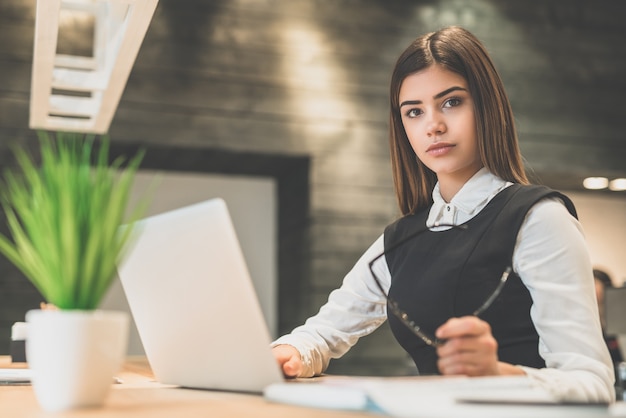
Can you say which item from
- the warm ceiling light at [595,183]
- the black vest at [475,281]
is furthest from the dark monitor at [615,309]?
the black vest at [475,281]

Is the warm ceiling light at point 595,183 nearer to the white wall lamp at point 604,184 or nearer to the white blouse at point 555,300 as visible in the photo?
the white wall lamp at point 604,184

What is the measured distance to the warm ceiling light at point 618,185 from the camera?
558 cm

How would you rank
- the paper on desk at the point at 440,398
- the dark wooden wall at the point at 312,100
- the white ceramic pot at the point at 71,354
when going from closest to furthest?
1. the paper on desk at the point at 440,398
2. the white ceramic pot at the point at 71,354
3. the dark wooden wall at the point at 312,100

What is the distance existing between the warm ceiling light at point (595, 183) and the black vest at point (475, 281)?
433 centimetres

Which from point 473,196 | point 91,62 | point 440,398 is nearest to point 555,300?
point 473,196

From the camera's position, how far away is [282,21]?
4922mm

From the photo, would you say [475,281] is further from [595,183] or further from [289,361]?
[595,183]

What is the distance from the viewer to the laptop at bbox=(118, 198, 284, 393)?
1.01 metres

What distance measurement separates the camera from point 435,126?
1498 mm

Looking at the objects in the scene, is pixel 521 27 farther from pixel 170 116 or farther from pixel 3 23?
pixel 3 23

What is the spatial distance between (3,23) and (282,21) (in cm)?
158

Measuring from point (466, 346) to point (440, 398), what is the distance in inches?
7.2

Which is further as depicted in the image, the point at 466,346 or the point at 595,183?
the point at 595,183

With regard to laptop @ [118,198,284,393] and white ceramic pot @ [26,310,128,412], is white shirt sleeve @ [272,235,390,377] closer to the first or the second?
laptop @ [118,198,284,393]
